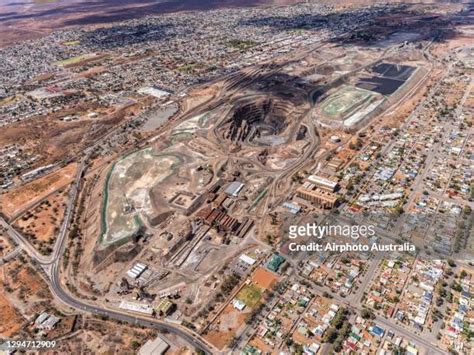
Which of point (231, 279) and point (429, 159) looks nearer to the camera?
point (231, 279)

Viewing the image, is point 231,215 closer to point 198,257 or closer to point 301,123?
point 198,257

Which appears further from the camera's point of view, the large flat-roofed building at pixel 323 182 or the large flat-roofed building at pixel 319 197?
the large flat-roofed building at pixel 323 182

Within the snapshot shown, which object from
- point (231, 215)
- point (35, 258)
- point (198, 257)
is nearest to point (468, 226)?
point (231, 215)

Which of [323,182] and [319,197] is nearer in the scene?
[319,197]

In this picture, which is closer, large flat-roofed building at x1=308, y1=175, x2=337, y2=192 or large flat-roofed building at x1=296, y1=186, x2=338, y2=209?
large flat-roofed building at x1=296, y1=186, x2=338, y2=209
